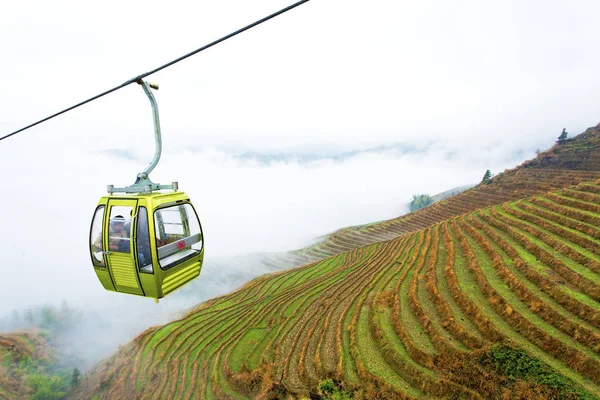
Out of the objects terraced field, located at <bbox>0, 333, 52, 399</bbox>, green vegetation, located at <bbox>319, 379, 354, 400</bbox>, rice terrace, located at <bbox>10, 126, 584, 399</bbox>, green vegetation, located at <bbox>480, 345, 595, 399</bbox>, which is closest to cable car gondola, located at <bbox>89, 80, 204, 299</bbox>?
green vegetation, located at <bbox>319, 379, 354, 400</bbox>

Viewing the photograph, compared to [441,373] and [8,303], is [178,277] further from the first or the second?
[8,303]

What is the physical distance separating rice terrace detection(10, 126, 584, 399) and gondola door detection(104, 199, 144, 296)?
43.3 feet

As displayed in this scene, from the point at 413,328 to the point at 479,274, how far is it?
7229 millimetres

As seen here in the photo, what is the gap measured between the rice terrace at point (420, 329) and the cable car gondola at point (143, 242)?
42.0 ft

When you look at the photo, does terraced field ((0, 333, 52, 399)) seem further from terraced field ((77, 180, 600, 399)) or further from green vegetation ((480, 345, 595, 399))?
green vegetation ((480, 345, 595, 399))

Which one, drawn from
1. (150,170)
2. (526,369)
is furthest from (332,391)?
(150,170)

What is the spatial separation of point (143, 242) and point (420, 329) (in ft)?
57.4

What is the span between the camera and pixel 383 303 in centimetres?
2028

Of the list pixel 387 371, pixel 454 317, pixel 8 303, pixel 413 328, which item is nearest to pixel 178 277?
pixel 387 371

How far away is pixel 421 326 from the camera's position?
55.1 feet

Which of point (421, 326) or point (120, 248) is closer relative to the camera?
point (120, 248)

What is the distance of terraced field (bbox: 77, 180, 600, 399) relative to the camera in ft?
42.4

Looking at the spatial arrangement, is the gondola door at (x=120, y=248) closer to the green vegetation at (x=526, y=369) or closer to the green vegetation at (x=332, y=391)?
the green vegetation at (x=332, y=391)

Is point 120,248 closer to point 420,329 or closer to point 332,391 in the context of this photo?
point 332,391
